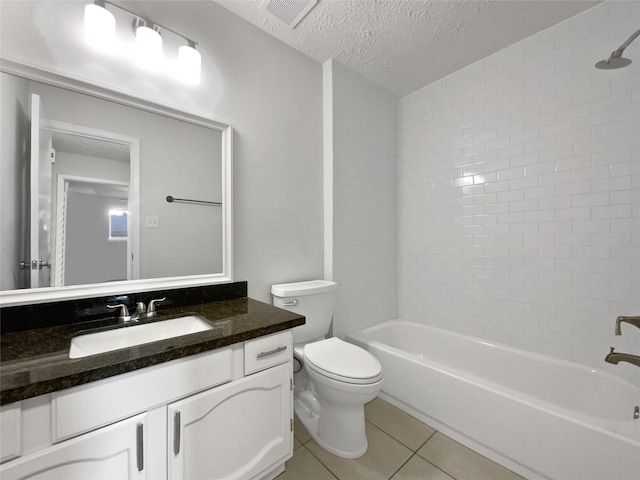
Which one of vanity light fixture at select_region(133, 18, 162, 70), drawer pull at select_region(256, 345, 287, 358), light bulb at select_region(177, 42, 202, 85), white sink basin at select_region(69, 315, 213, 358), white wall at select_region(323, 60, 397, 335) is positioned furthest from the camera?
white wall at select_region(323, 60, 397, 335)

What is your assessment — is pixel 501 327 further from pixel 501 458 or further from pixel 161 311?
pixel 161 311

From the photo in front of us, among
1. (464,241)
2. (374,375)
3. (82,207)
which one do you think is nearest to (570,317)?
(464,241)

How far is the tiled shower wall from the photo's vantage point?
155 cm

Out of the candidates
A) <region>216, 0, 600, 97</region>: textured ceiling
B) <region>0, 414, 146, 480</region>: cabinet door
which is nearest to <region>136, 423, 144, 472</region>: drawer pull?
<region>0, 414, 146, 480</region>: cabinet door

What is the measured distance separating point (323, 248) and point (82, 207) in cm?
144

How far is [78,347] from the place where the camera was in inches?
38.1

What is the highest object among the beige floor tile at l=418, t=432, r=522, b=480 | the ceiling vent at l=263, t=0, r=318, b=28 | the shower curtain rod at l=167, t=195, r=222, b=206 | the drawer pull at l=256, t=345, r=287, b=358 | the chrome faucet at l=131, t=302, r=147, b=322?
the ceiling vent at l=263, t=0, r=318, b=28

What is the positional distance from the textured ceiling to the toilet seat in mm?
2021

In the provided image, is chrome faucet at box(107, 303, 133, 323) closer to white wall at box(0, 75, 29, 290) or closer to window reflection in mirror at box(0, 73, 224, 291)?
window reflection in mirror at box(0, 73, 224, 291)

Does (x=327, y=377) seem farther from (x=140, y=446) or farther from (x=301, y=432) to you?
(x=140, y=446)

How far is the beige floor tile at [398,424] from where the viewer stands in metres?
1.57

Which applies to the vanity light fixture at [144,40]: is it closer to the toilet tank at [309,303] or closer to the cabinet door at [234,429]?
the toilet tank at [309,303]

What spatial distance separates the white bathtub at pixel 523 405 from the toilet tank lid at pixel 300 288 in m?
0.57

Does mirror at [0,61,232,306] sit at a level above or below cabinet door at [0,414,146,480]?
above
